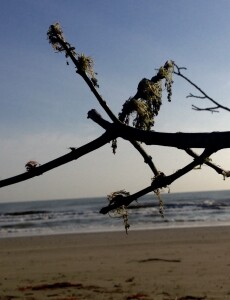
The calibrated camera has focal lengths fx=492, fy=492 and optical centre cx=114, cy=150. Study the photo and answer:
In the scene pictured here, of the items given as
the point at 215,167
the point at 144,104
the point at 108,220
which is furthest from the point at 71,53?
the point at 108,220

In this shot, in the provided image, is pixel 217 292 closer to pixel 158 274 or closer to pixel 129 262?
pixel 158 274

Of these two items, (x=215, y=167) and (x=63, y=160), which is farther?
(x=215, y=167)

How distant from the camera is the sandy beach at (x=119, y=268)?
10.8 meters

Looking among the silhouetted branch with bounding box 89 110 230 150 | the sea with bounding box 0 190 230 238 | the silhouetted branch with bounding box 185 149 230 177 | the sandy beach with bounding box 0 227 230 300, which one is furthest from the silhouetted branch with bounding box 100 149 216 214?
the sea with bounding box 0 190 230 238

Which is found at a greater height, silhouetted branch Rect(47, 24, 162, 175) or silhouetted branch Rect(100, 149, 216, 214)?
silhouetted branch Rect(47, 24, 162, 175)

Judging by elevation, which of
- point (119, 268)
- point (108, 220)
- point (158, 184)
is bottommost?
point (119, 268)

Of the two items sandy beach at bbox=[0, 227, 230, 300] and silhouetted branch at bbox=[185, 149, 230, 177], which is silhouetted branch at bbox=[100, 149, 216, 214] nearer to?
silhouetted branch at bbox=[185, 149, 230, 177]

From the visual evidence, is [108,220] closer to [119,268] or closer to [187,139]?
[119,268]

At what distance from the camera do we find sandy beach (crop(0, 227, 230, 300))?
10797 millimetres

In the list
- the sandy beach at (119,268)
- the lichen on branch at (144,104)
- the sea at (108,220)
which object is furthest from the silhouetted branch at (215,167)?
the sea at (108,220)

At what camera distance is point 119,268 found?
554 inches

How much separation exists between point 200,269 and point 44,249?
823cm

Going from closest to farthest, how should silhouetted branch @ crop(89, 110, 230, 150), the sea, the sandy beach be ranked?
silhouetted branch @ crop(89, 110, 230, 150) → the sandy beach → the sea

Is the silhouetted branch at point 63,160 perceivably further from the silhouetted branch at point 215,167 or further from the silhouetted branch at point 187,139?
the silhouetted branch at point 215,167
